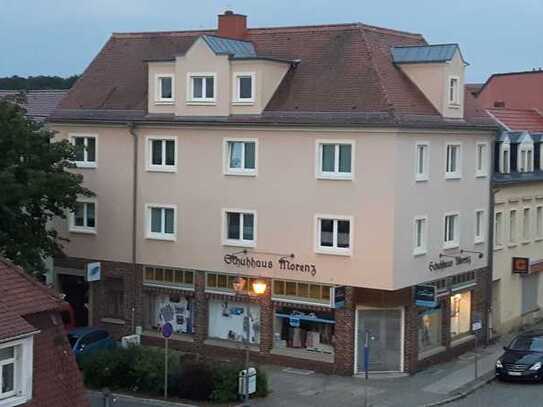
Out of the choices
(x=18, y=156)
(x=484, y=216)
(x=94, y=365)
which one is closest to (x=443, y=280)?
(x=484, y=216)

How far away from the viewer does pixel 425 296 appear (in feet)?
113

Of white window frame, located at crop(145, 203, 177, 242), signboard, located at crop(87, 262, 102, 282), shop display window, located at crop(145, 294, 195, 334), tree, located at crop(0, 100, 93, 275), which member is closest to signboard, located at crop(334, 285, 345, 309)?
shop display window, located at crop(145, 294, 195, 334)

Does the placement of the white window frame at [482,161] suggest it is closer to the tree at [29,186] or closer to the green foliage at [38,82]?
the tree at [29,186]

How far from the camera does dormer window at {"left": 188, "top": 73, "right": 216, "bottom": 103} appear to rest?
36.8 m

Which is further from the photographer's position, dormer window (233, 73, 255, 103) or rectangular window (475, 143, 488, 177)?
rectangular window (475, 143, 488, 177)

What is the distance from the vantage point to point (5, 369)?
18344mm

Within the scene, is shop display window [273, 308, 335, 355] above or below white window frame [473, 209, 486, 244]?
below

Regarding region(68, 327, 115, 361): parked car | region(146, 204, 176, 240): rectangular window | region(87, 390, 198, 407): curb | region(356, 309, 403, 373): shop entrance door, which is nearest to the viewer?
region(87, 390, 198, 407): curb

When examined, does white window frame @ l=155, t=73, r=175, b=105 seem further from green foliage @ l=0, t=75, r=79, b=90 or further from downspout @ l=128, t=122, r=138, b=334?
green foliage @ l=0, t=75, r=79, b=90

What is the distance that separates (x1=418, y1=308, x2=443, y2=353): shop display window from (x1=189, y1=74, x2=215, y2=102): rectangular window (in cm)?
1102

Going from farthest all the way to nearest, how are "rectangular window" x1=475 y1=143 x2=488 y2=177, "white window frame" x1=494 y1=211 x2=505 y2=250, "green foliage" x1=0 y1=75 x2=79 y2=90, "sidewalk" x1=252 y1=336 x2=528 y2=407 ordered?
"green foliage" x1=0 y1=75 x2=79 y2=90
"white window frame" x1=494 y1=211 x2=505 y2=250
"rectangular window" x1=475 y1=143 x2=488 y2=177
"sidewalk" x1=252 y1=336 x2=528 y2=407

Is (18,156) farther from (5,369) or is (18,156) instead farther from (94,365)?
(5,369)

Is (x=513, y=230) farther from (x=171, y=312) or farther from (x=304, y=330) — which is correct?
(x=171, y=312)

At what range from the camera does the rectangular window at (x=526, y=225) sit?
44219 millimetres
